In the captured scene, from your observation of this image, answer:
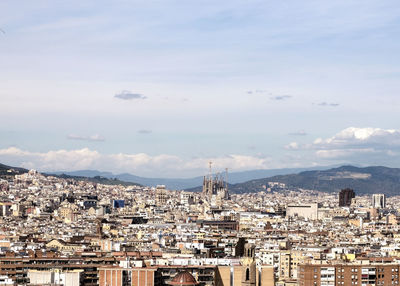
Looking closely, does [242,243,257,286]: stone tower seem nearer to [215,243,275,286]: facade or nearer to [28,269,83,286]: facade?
[215,243,275,286]: facade

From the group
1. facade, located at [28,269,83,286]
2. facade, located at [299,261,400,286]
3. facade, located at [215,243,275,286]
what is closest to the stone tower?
facade, located at [215,243,275,286]

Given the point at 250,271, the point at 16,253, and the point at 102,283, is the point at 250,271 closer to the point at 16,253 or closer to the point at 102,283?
the point at 102,283

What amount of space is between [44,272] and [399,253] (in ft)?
147

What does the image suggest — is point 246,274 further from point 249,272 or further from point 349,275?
point 349,275

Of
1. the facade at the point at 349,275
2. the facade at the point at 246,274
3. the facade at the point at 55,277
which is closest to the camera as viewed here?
the facade at the point at 246,274

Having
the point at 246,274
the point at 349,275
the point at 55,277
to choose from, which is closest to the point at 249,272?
the point at 246,274

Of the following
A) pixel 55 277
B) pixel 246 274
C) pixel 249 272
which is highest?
pixel 249 272

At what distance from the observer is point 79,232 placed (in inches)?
6614

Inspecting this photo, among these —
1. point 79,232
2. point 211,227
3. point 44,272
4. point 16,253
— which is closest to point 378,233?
point 211,227

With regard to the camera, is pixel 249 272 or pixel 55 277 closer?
pixel 249 272

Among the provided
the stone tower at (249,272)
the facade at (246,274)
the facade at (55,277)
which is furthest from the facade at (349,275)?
the facade at (55,277)

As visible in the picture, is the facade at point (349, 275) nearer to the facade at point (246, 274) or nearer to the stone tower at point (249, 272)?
the facade at point (246, 274)

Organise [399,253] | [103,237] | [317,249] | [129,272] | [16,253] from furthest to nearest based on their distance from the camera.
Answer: [103,237]
[317,249]
[399,253]
[16,253]
[129,272]

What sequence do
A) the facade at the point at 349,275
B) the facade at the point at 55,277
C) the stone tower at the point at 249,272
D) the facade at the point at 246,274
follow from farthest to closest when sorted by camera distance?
1. the facade at the point at 349,275
2. the facade at the point at 55,277
3. the facade at the point at 246,274
4. the stone tower at the point at 249,272
